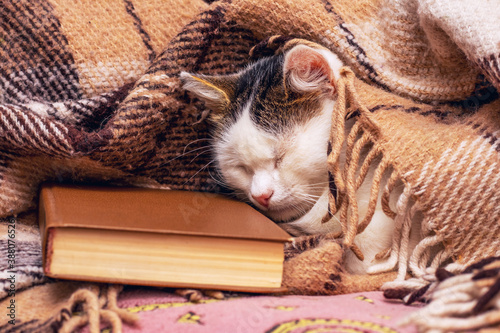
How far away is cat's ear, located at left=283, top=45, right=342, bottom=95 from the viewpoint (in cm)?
79

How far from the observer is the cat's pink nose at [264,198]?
0.81 metres

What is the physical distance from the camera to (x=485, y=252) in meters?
0.65

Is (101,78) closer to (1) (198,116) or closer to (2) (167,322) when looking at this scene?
(1) (198,116)

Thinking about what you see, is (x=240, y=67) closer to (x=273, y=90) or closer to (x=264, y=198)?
(x=273, y=90)

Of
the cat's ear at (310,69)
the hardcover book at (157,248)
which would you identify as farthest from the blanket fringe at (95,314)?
the cat's ear at (310,69)

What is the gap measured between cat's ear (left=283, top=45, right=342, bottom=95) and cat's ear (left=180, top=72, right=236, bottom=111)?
125 mm

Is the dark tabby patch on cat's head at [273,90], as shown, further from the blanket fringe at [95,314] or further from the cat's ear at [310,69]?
the blanket fringe at [95,314]

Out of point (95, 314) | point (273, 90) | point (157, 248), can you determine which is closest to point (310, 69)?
point (273, 90)

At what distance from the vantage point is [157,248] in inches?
22.8

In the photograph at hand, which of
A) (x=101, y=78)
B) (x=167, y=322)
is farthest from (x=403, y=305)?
(x=101, y=78)

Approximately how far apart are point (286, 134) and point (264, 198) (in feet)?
0.40

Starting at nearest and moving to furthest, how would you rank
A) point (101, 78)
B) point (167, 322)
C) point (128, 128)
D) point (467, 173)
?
point (167, 322) < point (467, 173) < point (128, 128) < point (101, 78)

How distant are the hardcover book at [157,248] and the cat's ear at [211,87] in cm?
27

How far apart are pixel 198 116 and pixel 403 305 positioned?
537mm
